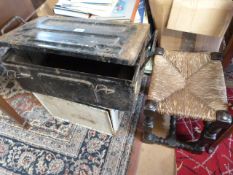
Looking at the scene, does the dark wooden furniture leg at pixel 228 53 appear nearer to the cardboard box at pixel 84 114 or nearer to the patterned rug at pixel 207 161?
the patterned rug at pixel 207 161

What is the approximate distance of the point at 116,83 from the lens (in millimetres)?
685

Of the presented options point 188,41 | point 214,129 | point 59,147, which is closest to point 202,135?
point 214,129

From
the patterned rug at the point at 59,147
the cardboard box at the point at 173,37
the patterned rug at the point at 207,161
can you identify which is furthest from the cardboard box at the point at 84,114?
the cardboard box at the point at 173,37

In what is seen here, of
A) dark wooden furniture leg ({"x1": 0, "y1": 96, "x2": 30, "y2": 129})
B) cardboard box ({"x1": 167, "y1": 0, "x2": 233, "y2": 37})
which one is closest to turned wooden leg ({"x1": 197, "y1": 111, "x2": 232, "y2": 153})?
cardboard box ({"x1": 167, "y1": 0, "x2": 233, "y2": 37})

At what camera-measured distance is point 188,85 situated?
896mm

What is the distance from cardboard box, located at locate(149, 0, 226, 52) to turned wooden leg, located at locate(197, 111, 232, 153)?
51 cm

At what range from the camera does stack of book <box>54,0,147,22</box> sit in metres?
0.99

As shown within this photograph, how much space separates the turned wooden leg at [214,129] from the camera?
74 cm

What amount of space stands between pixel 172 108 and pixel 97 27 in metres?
0.48

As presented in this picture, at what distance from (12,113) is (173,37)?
42.1 inches

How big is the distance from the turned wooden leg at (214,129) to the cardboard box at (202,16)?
1.48 feet

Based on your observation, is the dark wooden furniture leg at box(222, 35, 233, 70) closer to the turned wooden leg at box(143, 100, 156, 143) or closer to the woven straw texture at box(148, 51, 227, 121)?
the woven straw texture at box(148, 51, 227, 121)

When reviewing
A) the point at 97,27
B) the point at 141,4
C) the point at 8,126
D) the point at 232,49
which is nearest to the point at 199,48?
the point at 232,49

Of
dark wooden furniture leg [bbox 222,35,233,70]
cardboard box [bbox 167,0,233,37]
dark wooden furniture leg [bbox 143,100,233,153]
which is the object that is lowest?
dark wooden furniture leg [bbox 143,100,233,153]
